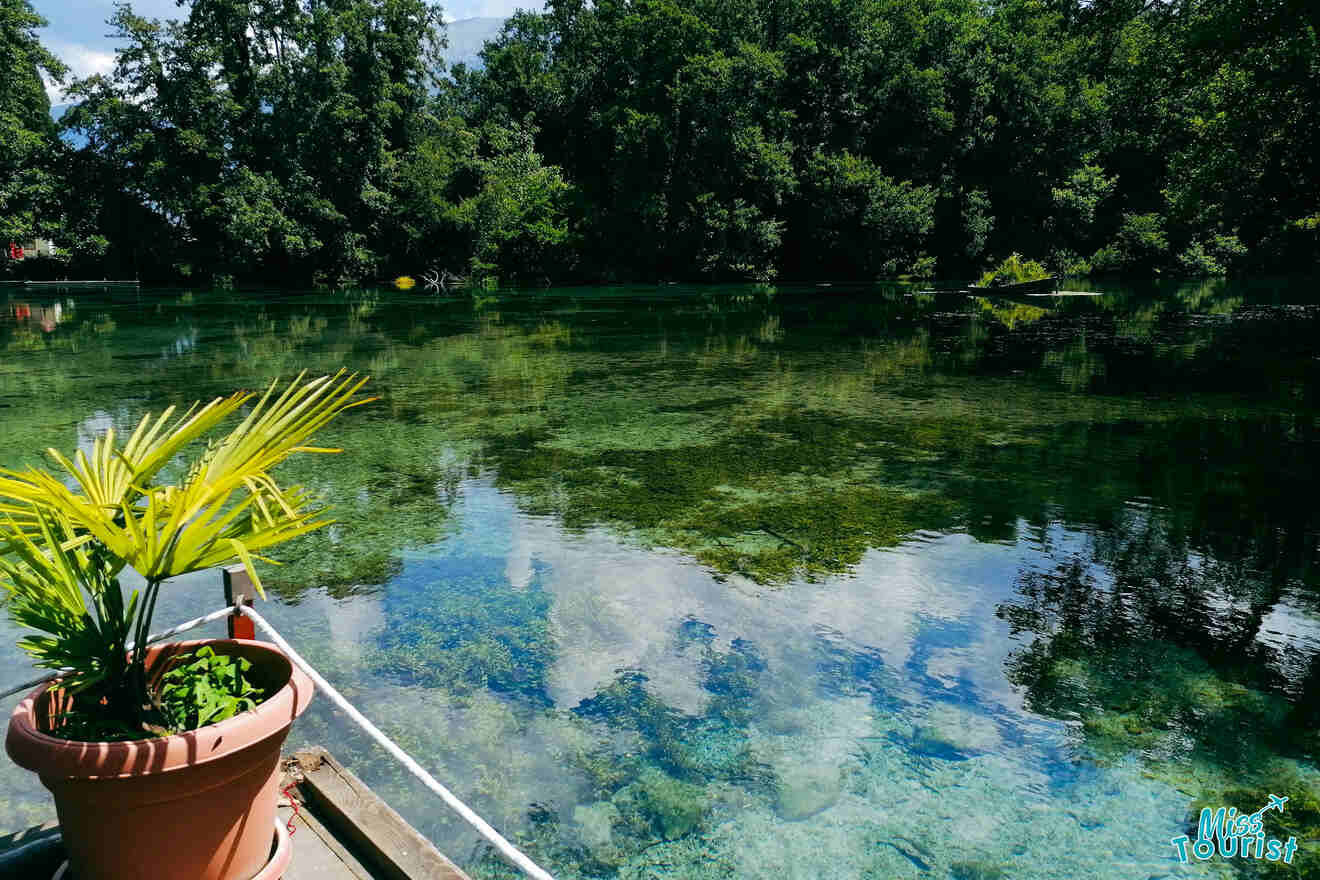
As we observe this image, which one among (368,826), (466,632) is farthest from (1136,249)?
(368,826)

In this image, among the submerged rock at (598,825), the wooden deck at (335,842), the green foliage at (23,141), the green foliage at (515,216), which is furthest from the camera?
the green foliage at (515,216)

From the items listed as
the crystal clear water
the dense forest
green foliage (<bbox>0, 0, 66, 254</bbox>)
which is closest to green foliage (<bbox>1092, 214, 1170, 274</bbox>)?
the dense forest

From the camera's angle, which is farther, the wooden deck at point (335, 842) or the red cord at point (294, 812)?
the red cord at point (294, 812)

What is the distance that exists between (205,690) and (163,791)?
286mm

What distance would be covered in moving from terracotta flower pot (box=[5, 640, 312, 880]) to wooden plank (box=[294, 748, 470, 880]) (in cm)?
30

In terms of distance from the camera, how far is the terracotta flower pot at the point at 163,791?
1.87 metres

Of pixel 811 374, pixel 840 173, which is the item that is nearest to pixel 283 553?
pixel 811 374

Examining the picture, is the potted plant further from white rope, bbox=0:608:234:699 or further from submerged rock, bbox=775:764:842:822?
submerged rock, bbox=775:764:842:822

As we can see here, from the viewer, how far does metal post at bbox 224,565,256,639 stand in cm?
295

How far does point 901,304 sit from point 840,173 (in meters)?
13.9

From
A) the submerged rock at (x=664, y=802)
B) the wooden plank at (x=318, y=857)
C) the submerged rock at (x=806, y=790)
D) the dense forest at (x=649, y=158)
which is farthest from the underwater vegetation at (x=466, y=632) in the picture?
the dense forest at (x=649, y=158)

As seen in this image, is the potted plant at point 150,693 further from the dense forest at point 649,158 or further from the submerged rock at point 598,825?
the dense forest at point 649,158

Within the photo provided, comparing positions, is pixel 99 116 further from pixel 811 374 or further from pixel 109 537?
pixel 109 537

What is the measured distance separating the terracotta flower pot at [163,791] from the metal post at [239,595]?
2.73 feet
